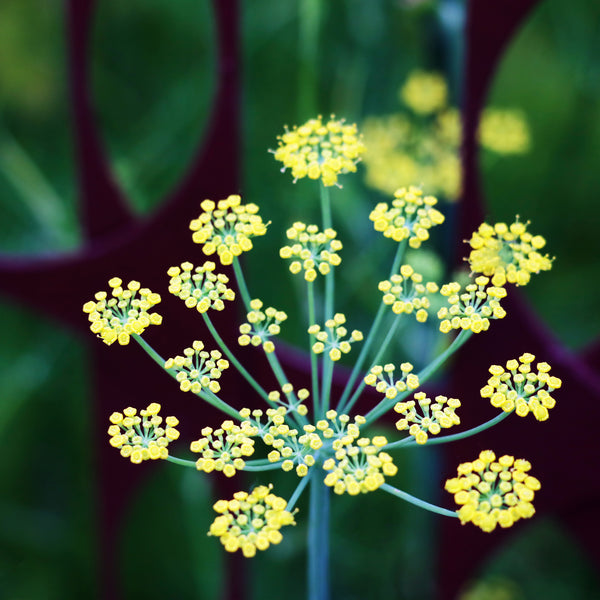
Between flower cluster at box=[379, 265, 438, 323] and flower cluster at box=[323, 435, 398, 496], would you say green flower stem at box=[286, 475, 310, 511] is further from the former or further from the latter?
flower cluster at box=[379, 265, 438, 323]

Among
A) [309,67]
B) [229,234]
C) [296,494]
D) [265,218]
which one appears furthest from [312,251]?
[265,218]

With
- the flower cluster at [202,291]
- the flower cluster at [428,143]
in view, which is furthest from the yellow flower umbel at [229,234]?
the flower cluster at [428,143]

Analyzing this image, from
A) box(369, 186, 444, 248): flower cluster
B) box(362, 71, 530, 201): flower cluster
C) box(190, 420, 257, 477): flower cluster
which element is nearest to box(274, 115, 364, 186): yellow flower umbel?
box(369, 186, 444, 248): flower cluster

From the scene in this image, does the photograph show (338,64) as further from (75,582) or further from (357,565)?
(75,582)

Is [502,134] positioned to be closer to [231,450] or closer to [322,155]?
[322,155]

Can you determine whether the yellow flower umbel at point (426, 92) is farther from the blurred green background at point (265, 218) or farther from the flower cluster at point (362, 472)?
the flower cluster at point (362, 472)
